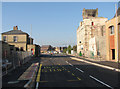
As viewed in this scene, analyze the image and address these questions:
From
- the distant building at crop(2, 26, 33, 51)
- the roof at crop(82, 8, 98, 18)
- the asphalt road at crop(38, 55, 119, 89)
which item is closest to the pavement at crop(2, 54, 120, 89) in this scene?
the asphalt road at crop(38, 55, 119, 89)

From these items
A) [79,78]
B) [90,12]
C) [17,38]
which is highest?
[90,12]

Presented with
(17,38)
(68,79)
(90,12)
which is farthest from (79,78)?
(90,12)

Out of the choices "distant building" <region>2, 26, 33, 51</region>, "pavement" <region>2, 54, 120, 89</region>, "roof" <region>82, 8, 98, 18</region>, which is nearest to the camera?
"pavement" <region>2, 54, 120, 89</region>

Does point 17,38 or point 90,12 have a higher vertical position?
point 90,12

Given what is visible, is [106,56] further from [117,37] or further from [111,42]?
[117,37]

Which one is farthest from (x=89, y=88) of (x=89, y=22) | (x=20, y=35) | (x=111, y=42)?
(x=89, y=22)

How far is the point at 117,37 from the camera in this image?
29328mm

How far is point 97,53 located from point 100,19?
26.2m

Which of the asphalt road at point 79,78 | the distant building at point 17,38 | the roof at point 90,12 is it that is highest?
the roof at point 90,12

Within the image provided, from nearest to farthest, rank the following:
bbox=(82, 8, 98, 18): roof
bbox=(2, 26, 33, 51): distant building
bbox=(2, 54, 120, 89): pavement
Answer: bbox=(2, 54, 120, 89): pavement → bbox=(2, 26, 33, 51): distant building → bbox=(82, 8, 98, 18): roof

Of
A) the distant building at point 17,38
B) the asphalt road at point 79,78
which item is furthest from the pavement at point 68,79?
the distant building at point 17,38

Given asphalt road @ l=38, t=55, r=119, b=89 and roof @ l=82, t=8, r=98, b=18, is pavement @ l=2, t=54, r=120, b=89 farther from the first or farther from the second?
roof @ l=82, t=8, r=98, b=18

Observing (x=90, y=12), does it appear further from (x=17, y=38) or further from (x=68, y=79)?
(x=68, y=79)

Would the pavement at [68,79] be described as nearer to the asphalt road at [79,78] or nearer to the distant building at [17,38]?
the asphalt road at [79,78]
